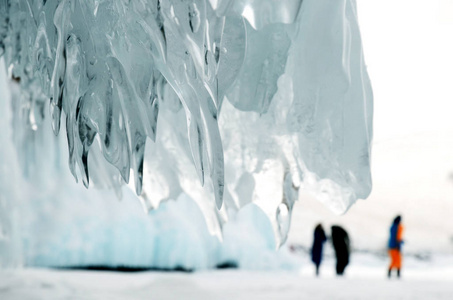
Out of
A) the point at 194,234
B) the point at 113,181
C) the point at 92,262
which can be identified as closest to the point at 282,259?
the point at 194,234

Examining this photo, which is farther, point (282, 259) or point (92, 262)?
point (282, 259)

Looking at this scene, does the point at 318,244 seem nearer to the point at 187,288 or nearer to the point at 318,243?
the point at 318,243

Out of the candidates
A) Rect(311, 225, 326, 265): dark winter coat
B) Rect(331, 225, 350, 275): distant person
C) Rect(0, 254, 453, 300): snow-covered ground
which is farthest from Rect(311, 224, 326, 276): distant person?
Rect(0, 254, 453, 300): snow-covered ground

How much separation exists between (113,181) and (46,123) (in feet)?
13.2

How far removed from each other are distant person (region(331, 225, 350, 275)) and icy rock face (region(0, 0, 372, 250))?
236 inches

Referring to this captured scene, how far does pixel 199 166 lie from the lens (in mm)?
2291

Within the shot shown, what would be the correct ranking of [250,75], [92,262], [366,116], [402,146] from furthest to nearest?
[402,146] → [92,262] → [250,75] → [366,116]

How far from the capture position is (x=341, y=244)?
924cm

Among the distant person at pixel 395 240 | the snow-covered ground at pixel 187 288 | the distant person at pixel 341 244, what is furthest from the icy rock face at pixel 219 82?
the distant person at pixel 341 244

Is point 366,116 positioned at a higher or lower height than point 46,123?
lower

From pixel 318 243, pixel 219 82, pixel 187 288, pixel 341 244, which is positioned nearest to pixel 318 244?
pixel 318 243

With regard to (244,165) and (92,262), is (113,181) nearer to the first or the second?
(244,165)

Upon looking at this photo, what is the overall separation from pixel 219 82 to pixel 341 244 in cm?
737

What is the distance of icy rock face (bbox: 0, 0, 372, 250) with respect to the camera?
2.20 metres
